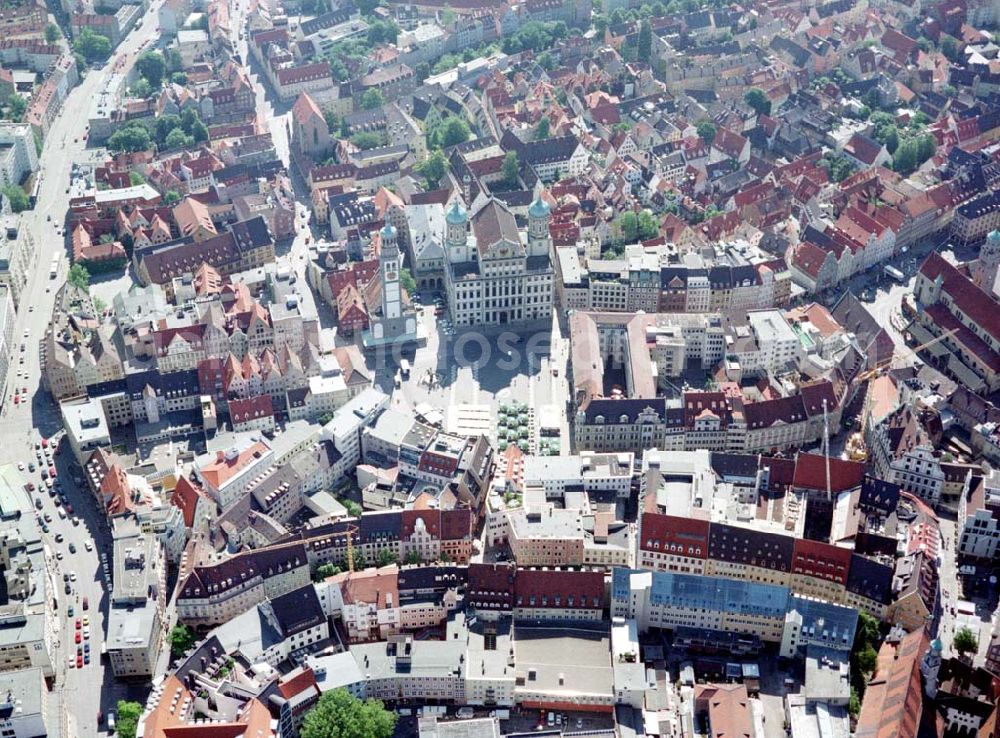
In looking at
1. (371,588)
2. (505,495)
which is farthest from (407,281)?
(371,588)

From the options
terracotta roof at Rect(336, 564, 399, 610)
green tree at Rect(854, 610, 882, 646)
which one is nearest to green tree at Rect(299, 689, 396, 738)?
terracotta roof at Rect(336, 564, 399, 610)

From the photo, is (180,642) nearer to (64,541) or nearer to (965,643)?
(64,541)

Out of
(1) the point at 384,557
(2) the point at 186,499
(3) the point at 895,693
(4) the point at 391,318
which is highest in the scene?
(4) the point at 391,318

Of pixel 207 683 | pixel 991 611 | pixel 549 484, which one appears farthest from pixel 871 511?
pixel 207 683

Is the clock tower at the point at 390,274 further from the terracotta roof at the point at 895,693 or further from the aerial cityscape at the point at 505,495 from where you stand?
the terracotta roof at the point at 895,693

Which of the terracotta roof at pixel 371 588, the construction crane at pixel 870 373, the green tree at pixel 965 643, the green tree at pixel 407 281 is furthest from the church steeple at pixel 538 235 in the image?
the green tree at pixel 965 643

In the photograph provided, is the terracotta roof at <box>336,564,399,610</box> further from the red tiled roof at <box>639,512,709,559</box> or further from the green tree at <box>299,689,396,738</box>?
the red tiled roof at <box>639,512,709,559</box>
